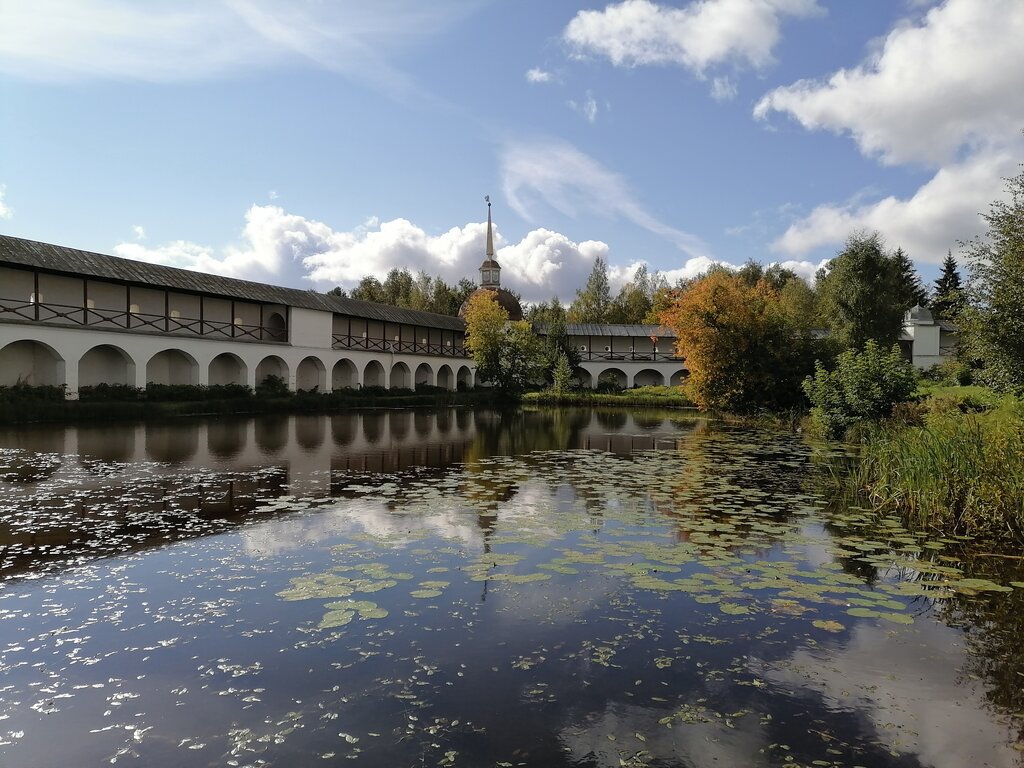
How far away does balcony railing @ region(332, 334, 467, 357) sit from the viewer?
38812 millimetres

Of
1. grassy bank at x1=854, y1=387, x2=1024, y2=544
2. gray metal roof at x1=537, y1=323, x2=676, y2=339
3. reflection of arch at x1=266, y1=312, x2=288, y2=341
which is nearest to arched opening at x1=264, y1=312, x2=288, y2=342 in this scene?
reflection of arch at x1=266, y1=312, x2=288, y2=341

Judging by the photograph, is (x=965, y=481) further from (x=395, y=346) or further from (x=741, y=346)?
(x=395, y=346)

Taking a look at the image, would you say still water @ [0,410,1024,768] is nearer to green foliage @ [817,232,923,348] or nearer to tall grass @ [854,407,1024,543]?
tall grass @ [854,407,1024,543]

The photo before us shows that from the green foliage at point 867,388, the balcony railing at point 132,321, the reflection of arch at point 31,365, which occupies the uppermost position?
the balcony railing at point 132,321

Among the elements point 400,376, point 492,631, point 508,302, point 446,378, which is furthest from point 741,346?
point 508,302

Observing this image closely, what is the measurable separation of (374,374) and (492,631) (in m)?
39.5

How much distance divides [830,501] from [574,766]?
7891mm

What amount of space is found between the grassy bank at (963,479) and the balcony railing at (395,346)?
107 feet

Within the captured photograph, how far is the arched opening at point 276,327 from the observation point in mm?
34219

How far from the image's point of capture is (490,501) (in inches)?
358

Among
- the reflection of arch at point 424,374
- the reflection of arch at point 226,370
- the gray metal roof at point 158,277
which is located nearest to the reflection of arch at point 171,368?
the reflection of arch at point 226,370

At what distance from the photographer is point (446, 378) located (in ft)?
159

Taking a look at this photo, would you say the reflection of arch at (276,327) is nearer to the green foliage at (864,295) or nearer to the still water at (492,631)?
the still water at (492,631)

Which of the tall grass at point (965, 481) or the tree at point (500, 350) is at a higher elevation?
the tree at point (500, 350)
